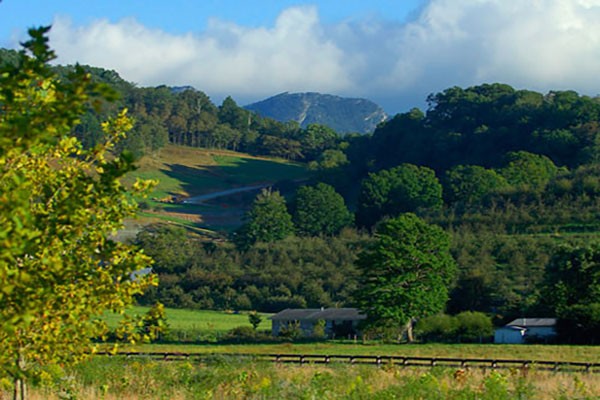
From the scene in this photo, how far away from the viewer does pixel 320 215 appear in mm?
117750

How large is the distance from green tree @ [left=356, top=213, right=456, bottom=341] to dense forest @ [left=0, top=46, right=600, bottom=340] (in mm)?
4954

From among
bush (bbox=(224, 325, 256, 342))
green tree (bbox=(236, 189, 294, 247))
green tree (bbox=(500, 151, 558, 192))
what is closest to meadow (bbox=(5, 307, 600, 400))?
bush (bbox=(224, 325, 256, 342))

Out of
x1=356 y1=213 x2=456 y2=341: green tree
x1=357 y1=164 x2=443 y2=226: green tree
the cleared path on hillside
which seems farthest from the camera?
the cleared path on hillside

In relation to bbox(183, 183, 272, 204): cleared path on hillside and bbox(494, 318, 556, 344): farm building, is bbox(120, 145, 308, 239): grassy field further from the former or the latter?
bbox(494, 318, 556, 344): farm building

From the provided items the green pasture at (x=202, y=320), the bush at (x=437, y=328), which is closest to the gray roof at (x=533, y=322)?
the bush at (x=437, y=328)

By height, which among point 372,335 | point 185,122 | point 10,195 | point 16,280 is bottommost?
point 372,335

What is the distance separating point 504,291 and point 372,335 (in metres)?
13.3

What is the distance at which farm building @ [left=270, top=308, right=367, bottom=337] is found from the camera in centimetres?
6406

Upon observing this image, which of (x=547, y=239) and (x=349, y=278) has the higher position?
(x=547, y=239)

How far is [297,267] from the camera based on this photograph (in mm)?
91062

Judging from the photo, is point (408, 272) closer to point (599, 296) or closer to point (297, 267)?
point (599, 296)

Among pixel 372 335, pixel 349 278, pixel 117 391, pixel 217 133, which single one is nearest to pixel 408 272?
pixel 372 335

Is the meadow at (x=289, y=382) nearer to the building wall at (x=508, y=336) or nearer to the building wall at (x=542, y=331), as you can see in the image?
the building wall at (x=542, y=331)

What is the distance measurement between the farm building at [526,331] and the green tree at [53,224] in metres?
46.6
